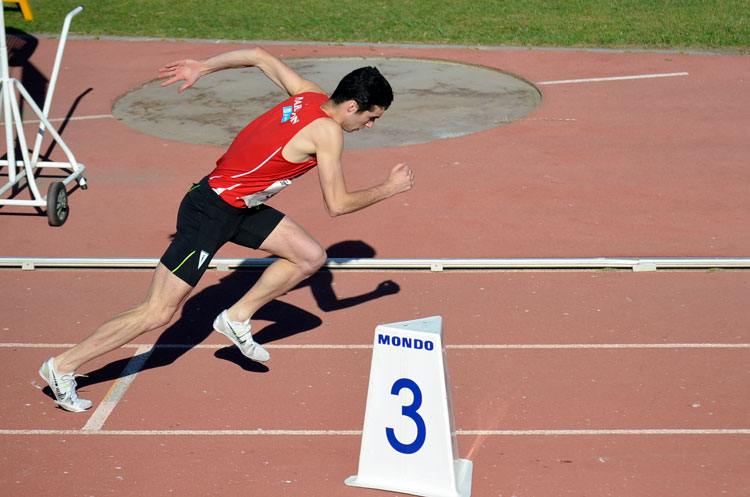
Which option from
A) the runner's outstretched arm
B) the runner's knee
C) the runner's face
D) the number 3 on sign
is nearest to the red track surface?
the number 3 on sign

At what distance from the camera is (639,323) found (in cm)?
688

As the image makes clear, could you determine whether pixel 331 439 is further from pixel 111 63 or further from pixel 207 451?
pixel 111 63

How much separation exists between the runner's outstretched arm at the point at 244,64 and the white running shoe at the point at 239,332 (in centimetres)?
155

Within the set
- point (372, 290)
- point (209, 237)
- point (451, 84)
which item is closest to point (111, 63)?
point (451, 84)

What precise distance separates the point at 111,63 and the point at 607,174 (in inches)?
373

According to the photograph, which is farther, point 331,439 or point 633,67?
point 633,67

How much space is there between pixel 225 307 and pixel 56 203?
8.63ft

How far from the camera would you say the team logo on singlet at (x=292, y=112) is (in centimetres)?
561

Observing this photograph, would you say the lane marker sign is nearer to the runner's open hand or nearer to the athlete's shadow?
the athlete's shadow

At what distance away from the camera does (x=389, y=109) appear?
1331 cm

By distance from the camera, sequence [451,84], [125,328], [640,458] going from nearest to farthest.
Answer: [640,458] → [125,328] → [451,84]

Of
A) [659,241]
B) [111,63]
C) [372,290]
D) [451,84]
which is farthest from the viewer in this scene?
[111,63]

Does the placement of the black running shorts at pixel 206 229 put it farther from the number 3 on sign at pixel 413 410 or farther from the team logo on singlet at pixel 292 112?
the number 3 on sign at pixel 413 410

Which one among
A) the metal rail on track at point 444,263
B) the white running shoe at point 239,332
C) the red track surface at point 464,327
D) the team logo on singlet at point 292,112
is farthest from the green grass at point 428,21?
the white running shoe at point 239,332
